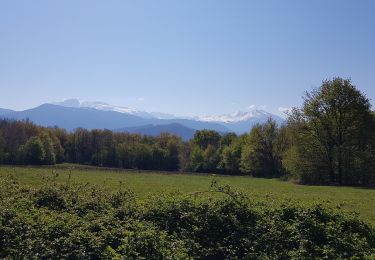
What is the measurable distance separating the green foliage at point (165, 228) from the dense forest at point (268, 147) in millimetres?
38354

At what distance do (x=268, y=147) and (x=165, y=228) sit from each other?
64.3m

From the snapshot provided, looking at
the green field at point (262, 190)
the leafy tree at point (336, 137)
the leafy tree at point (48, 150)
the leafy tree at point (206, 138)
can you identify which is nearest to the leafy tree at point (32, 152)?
the leafy tree at point (48, 150)

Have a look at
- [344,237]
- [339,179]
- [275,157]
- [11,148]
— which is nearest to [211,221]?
[344,237]

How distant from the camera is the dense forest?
2062 inches

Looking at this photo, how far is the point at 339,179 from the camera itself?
52.9m

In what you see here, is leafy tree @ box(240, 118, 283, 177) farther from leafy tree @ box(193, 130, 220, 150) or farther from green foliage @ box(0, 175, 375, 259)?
green foliage @ box(0, 175, 375, 259)

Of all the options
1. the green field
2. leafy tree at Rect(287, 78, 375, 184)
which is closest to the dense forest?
leafy tree at Rect(287, 78, 375, 184)

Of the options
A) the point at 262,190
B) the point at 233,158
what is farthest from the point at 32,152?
the point at 262,190

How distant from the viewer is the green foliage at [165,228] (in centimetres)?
1323

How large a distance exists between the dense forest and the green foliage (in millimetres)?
Answer: 38354

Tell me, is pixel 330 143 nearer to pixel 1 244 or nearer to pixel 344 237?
pixel 344 237

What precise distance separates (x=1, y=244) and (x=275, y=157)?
6804 cm

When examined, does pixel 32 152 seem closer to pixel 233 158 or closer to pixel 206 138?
pixel 206 138

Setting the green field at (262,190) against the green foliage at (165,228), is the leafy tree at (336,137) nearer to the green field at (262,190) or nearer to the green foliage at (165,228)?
the green field at (262,190)
